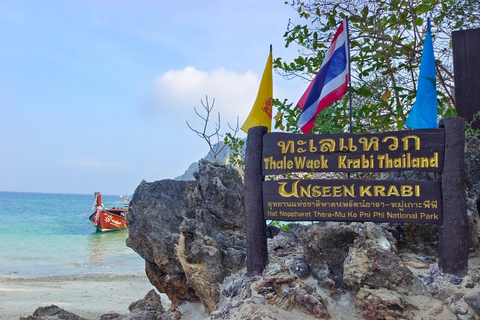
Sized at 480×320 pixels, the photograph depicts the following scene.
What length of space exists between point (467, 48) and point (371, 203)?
445 centimetres

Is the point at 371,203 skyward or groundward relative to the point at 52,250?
skyward

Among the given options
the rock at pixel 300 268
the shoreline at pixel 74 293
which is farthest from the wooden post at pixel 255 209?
the shoreline at pixel 74 293

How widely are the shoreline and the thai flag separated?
7.09 m

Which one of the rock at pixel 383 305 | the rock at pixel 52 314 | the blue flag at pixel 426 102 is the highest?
the blue flag at pixel 426 102

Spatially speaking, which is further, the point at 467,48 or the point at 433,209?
the point at 467,48

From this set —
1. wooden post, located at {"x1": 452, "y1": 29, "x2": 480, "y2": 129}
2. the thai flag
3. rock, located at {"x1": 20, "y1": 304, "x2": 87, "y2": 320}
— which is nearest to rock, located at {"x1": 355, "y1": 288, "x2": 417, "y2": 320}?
the thai flag

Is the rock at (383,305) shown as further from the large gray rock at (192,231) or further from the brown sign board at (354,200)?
the large gray rock at (192,231)

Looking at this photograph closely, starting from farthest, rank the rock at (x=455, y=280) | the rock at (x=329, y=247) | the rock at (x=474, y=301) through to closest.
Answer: the rock at (x=329, y=247) → the rock at (x=455, y=280) → the rock at (x=474, y=301)

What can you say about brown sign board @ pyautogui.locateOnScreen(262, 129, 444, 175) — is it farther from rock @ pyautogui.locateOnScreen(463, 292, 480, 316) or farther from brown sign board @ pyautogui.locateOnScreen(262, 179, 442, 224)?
rock @ pyautogui.locateOnScreen(463, 292, 480, 316)

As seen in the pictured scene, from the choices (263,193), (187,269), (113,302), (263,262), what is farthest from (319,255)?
(113,302)

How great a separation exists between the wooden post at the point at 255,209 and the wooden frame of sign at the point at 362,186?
0.01 meters

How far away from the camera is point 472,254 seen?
Answer: 17.5 ft

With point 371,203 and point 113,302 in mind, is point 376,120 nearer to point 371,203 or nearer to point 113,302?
point 371,203

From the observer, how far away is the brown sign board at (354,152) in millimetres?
4688
